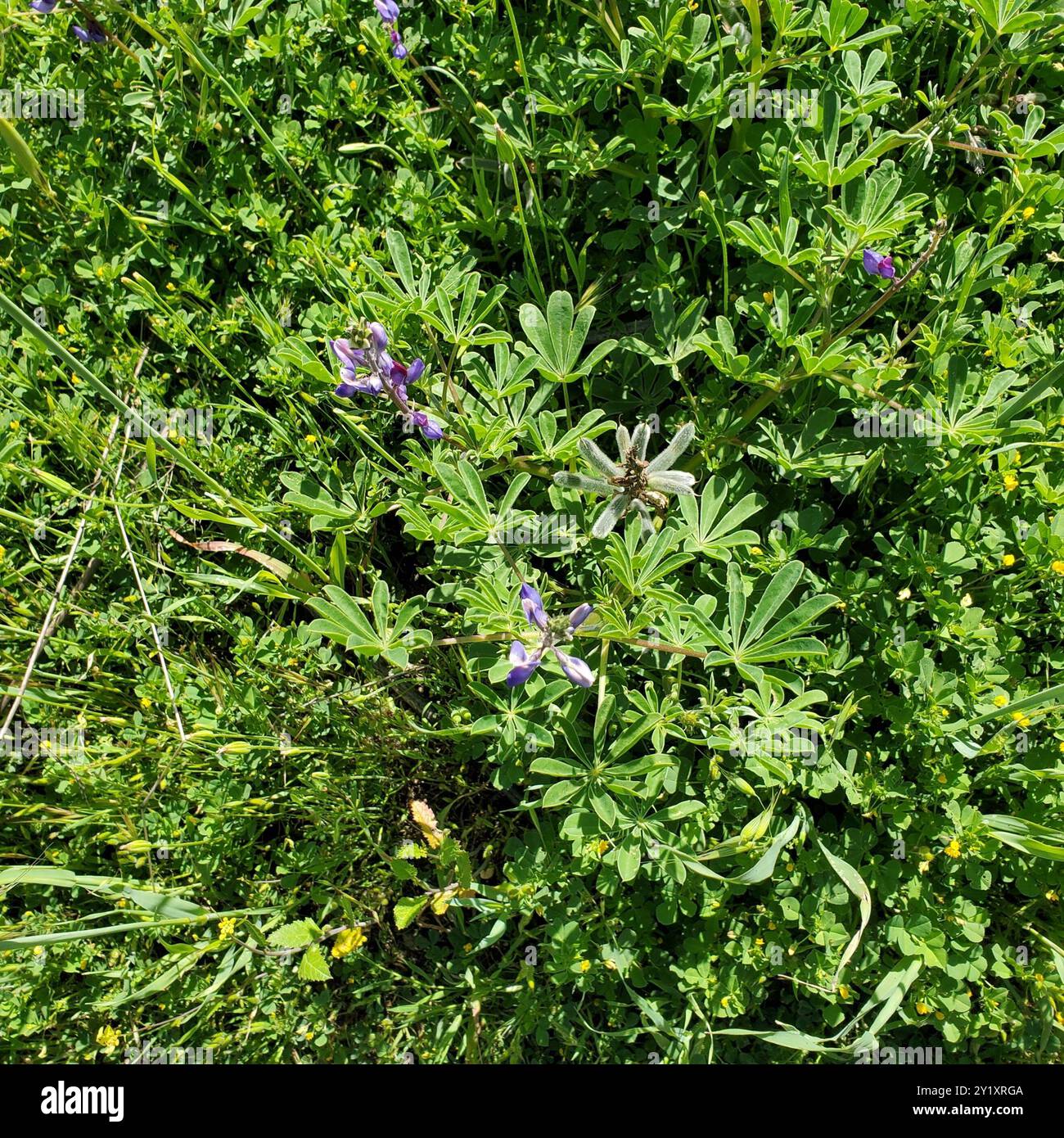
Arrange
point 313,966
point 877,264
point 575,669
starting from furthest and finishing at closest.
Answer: point 313,966
point 877,264
point 575,669

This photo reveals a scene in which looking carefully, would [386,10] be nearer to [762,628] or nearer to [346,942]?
[762,628]

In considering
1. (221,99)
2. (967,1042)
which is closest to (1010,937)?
(967,1042)

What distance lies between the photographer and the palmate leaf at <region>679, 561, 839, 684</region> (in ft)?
7.26

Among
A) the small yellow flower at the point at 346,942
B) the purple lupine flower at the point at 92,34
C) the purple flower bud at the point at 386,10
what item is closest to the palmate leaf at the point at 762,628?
the small yellow flower at the point at 346,942

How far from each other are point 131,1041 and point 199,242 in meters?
2.95

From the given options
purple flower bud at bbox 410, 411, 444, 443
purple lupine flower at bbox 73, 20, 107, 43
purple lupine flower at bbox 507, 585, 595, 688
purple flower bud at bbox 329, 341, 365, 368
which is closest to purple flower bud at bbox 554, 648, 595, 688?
purple lupine flower at bbox 507, 585, 595, 688

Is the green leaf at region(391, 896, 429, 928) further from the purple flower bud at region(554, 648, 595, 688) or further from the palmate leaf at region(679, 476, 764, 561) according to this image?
the palmate leaf at region(679, 476, 764, 561)

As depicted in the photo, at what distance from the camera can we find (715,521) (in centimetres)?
247

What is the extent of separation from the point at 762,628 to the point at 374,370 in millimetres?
1225

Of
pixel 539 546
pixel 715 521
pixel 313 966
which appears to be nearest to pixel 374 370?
pixel 539 546

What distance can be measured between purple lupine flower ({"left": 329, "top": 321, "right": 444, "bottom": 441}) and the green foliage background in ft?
0.83

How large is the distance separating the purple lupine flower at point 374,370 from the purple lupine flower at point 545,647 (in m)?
0.60

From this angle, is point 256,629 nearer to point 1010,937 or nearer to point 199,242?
point 199,242

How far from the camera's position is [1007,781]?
8.79 ft
